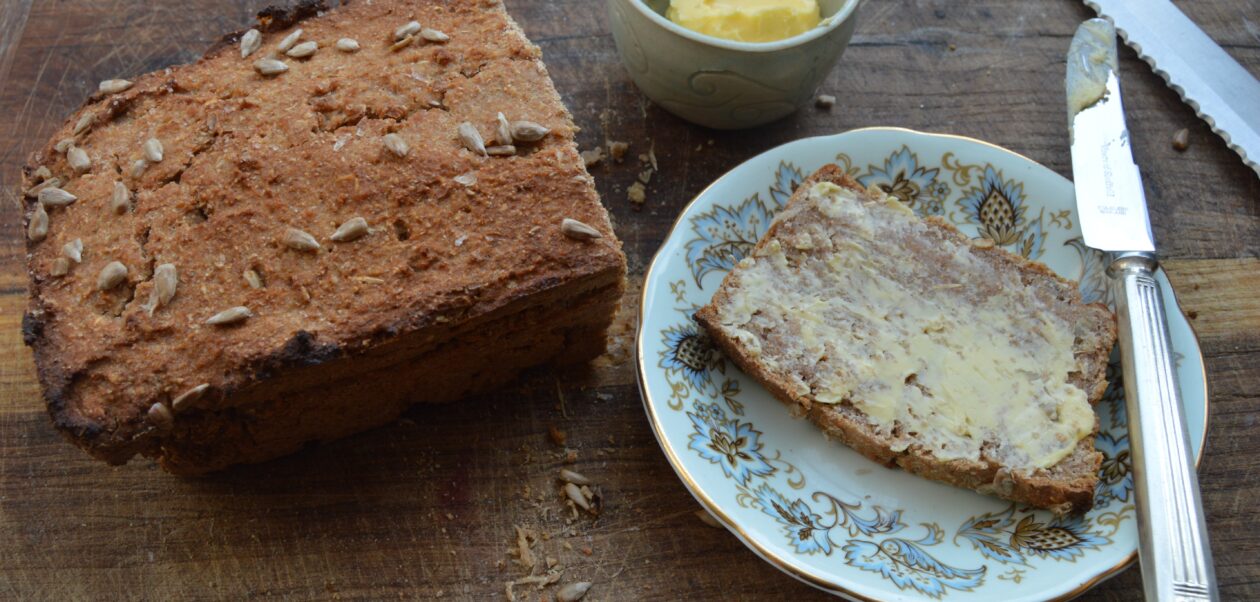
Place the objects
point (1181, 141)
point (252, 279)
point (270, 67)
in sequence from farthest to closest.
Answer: point (1181, 141), point (270, 67), point (252, 279)

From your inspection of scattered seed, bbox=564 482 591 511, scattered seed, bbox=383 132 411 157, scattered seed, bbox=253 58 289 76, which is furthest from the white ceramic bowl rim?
scattered seed, bbox=564 482 591 511

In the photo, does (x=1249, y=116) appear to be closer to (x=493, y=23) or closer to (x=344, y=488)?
(x=493, y=23)

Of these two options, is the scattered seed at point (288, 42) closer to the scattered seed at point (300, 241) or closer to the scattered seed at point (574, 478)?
the scattered seed at point (300, 241)

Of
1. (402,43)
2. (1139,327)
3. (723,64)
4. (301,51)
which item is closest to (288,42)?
(301,51)

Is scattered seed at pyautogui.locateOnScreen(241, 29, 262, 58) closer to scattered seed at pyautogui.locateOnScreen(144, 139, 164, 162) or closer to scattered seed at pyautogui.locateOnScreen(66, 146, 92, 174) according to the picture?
scattered seed at pyautogui.locateOnScreen(144, 139, 164, 162)

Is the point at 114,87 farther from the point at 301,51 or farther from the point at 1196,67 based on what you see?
the point at 1196,67

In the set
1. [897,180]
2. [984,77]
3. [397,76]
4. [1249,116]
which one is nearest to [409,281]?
[397,76]
